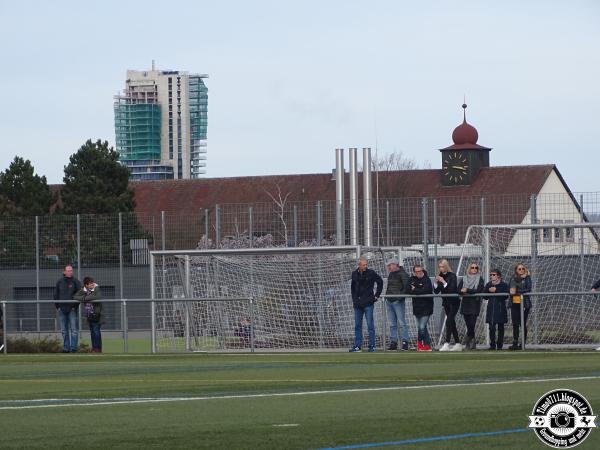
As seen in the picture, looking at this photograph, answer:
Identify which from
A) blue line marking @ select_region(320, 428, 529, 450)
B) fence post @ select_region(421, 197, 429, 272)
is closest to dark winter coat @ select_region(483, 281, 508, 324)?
fence post @ select_region(421, 197, 429, 272)

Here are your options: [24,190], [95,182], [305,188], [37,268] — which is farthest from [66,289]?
[305,188]

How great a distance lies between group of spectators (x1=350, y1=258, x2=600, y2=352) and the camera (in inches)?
947

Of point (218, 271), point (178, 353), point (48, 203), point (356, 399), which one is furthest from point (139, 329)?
point (48, 203)

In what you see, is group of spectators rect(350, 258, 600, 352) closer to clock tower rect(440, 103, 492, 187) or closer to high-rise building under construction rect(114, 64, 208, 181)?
clock tower rect(440, 103, 492, 187)

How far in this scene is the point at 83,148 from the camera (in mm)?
68438

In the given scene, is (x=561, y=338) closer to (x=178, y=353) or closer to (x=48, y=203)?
(x=178, y=353)

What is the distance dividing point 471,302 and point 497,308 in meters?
0.50

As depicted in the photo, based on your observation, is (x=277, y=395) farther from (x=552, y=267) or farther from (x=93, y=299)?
(x=552, y=267)

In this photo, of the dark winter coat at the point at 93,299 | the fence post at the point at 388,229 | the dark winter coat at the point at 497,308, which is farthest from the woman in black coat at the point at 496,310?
the dark winter coat at the point at 93,299

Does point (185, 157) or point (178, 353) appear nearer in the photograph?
point (178, 353)

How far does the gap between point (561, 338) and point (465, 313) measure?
205 centimetres

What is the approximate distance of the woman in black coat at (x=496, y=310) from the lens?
24.0 meters

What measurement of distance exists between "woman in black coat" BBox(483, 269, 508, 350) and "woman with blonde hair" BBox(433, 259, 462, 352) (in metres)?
0.54

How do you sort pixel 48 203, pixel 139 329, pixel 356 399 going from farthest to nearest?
pixel 48 203 → pixel 139 329 → pixel 356 399
